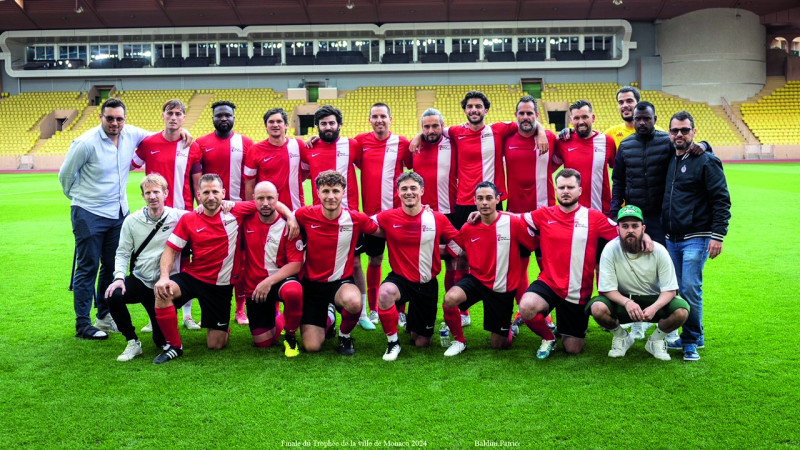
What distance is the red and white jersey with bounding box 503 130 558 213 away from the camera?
577 centimetres

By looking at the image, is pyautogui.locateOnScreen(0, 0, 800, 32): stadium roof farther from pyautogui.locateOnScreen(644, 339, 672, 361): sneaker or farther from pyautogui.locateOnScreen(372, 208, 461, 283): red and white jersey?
pyautogui.locateOnScreen(644, 339, 672, 361): sneaker

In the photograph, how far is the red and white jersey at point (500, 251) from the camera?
4.88 m

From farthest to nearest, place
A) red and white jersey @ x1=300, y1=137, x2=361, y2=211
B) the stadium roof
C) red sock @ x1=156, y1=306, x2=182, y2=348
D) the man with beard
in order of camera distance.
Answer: the stadium roof
red and white jersey @ x1=300, y1=137, x2=361, y2=211
red sock @ x1=156, y1=306, x2=182, y2=348
the man with beard

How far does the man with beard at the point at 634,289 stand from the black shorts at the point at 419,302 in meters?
1.17

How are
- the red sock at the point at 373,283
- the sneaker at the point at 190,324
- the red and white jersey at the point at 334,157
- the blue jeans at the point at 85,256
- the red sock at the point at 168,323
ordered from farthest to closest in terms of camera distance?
the red and white jersey at the point at 334,157 → the red sock at the point at 373,283 → the sneaker at the point at 190,324 → the blue jeans at the point at 85,256 → the red sock at the point at 168,323

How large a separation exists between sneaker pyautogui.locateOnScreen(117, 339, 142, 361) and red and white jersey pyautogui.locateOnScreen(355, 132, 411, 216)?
2287 mm

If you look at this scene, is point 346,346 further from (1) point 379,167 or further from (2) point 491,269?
(1) point 379,167

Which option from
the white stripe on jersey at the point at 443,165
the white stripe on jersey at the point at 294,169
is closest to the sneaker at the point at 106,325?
the white stripe on jersey at the point at 294,169

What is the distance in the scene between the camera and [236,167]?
587cm

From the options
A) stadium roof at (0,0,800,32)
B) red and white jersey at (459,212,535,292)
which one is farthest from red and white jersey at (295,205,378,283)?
stadium roof at (0,0,800,32)

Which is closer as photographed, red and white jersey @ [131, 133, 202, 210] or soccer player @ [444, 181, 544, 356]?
soccer player @ [444, 181, 544, 356]

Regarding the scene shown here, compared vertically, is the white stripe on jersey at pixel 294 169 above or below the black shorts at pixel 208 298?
above

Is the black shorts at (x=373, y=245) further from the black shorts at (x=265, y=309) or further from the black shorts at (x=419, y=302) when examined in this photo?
the black shorts at (x=265, y=309)

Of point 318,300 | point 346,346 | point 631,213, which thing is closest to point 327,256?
point 318,300
